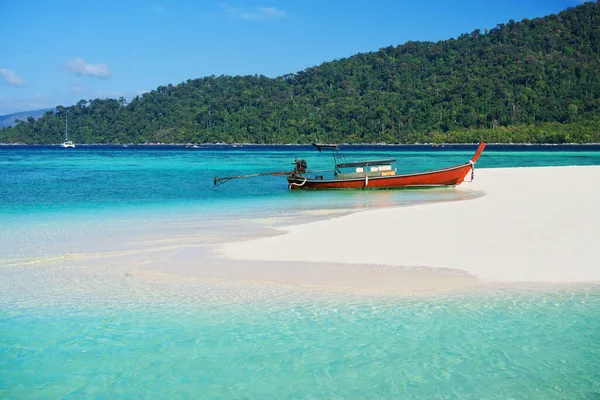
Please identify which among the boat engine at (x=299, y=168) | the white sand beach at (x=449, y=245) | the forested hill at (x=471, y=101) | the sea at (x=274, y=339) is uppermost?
the forested hill at (x=471, y=101)

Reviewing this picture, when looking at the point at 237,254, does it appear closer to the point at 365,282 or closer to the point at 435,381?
the point at 365,282

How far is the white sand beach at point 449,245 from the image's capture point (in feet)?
34.3

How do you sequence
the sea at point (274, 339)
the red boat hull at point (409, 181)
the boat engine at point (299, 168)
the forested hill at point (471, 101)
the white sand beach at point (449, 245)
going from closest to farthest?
the sea at point (274, 339)
the white sand beach at point (449, 245)
the red boat hull at point (409, 181)
the boat engine at point (299, 168)
the forested hill at point (471, 101)

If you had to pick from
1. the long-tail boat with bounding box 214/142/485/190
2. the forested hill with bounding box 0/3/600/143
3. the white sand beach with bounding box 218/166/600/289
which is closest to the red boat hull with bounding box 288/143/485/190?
the long-tail boat with bounding box 214/142/485/190

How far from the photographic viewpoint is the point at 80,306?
911 cm

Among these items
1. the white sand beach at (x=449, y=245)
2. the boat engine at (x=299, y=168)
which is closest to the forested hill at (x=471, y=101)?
the boat engine at (x=299, y=168)

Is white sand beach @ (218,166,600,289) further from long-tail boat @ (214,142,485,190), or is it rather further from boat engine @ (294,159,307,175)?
boat engine @ (294,159,307,175)

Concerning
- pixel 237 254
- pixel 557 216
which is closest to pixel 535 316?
pixel 237 254

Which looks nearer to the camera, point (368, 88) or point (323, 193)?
point (323, 193)

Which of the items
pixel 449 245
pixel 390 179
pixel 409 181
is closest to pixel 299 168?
pixel 390 179

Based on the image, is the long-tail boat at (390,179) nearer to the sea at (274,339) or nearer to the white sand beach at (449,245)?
the white sand beach at (449,245)

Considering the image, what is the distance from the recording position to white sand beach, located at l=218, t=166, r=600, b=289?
10.4 meters

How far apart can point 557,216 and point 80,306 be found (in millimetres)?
12546

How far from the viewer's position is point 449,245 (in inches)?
507
